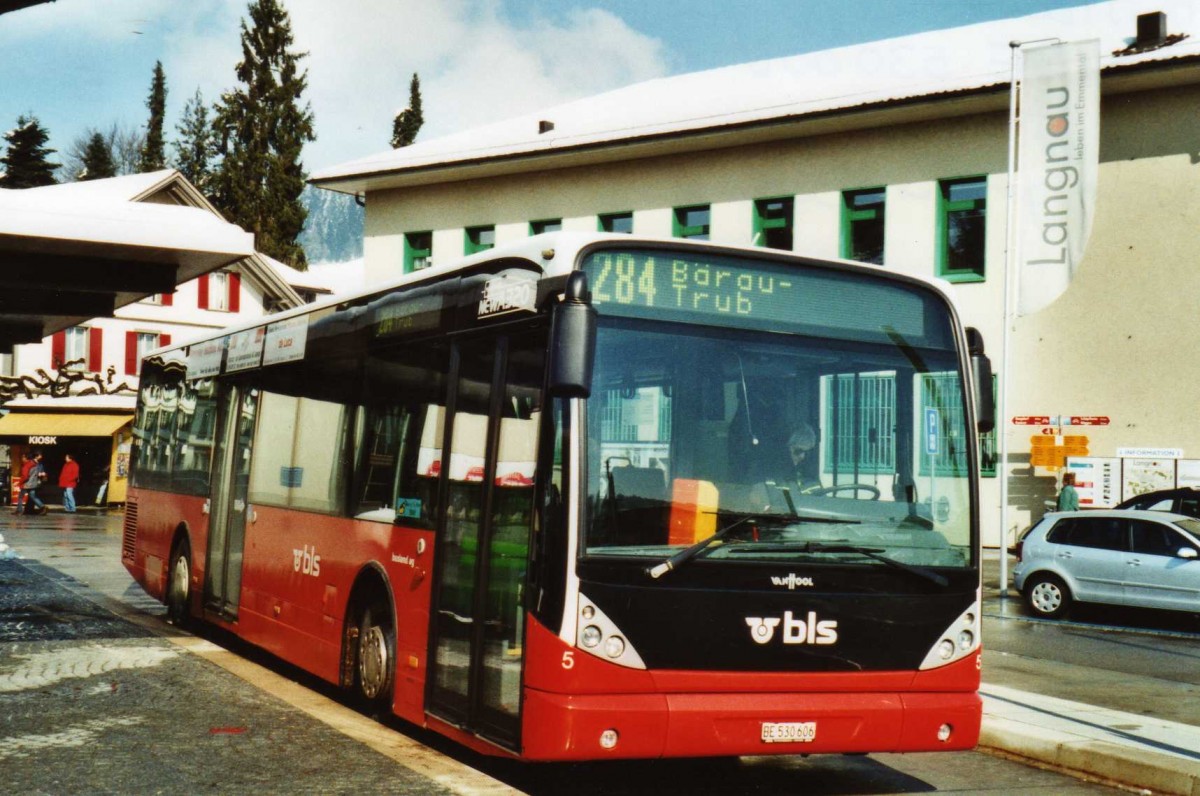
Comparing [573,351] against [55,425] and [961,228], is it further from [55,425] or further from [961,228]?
[55,425]

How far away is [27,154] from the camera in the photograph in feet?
224

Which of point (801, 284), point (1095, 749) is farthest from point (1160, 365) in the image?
point (801, 284)

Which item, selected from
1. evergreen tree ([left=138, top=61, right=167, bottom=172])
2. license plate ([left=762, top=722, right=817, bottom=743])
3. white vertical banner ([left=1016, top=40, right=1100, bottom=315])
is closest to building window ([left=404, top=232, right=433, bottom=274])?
white vertical banner ([left=1016, top=40, right=1100, bottom=315])

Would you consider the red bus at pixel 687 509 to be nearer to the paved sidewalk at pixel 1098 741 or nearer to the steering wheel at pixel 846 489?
the steering wheel at pixel 846 489

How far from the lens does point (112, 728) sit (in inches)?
332

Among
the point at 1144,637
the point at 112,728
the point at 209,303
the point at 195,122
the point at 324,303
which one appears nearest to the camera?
the point at 112,728

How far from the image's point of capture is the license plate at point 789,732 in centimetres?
705

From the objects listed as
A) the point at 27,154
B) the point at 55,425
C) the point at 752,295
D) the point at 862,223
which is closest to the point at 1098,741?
the point at 752,295

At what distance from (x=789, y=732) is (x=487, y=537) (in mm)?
1797

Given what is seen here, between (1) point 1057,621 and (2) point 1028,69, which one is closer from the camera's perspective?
(1) point 1057,621

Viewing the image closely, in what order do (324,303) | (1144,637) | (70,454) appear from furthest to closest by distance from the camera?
(70,454) < (1144,637) < (324,303)

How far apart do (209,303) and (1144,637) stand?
1844 inches

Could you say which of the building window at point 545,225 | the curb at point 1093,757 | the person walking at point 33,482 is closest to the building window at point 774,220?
the building window at point 545,225

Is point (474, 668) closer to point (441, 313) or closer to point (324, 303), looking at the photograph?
point (441, 313)
